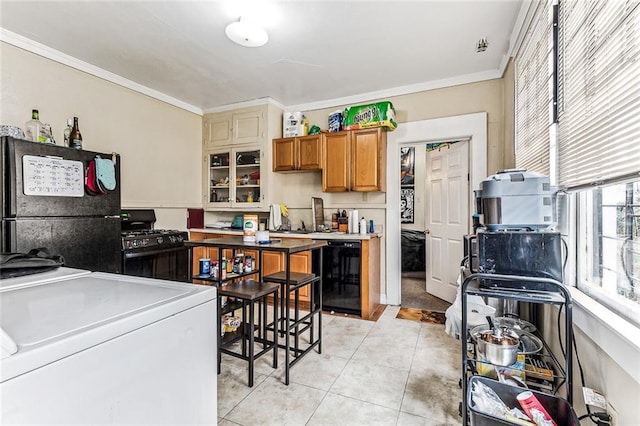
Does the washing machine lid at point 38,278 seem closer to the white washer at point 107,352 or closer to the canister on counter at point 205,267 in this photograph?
the white washer at point 107,352

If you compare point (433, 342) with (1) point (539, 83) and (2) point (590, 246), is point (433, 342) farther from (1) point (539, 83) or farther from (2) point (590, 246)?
(1) point (539, 83)

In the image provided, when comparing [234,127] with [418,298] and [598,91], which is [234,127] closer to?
[418,298]

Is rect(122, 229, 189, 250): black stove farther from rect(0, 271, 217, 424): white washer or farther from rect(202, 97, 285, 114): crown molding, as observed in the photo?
rect(0, 271, 217, 424): white washer

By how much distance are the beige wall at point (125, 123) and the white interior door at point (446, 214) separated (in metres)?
3.45

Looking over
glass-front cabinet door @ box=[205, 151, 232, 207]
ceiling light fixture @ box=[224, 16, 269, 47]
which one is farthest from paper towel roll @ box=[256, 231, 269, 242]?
glass-front cabinet door @ box=[205, 151, 232, 207]

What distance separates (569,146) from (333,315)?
2695mm

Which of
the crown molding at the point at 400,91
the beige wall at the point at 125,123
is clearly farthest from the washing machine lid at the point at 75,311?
the crown molding at the point at 400,91

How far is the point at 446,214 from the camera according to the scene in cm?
399

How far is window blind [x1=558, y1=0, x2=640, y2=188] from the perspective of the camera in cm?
105

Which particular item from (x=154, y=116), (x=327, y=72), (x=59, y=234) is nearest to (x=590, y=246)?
(x=327, y=72)

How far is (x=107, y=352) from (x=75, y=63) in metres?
3.67

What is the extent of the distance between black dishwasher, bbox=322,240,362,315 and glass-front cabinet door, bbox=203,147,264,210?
1.40m

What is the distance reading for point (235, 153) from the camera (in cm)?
446

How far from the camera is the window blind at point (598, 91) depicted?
105cm
